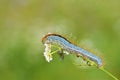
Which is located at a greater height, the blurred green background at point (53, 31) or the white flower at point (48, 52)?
the blurred green background at point (53, 31)

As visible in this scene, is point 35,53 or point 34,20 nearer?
point 35,53

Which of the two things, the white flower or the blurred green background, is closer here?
the white flower

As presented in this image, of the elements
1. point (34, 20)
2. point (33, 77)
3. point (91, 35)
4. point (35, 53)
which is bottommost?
point (33, 77)

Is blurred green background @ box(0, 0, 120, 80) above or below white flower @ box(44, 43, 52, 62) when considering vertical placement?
above

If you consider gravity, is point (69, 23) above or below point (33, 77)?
above

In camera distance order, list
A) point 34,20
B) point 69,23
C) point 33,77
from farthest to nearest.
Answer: point 34,20 < point 69,23 < point 33,77

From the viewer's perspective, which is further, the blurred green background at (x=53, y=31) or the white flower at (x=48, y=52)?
the blurred green background at (x=53, y=31)

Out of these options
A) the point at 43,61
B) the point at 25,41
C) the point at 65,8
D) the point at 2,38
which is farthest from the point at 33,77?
the point at 65,8

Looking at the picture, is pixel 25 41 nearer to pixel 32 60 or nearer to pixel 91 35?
pixel 32 60
